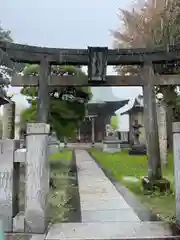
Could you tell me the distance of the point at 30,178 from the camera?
155 inches

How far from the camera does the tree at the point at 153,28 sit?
761 centimetres

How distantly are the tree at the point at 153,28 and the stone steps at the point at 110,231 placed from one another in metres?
4.96

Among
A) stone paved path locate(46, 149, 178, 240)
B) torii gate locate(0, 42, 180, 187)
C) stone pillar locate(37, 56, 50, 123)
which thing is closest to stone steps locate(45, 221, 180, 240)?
stone paved path locate(46, 149, 178, 240)

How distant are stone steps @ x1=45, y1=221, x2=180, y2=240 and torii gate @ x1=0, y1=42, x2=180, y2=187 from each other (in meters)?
3.15

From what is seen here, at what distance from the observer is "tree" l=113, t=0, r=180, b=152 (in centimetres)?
761

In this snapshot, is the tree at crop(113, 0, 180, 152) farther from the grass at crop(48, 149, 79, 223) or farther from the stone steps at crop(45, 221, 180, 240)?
the stone steps at crop(45, 221, 180, 240)

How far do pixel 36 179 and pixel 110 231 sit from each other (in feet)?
3.89

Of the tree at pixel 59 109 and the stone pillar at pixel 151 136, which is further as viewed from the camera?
the tree at pixel 59 109

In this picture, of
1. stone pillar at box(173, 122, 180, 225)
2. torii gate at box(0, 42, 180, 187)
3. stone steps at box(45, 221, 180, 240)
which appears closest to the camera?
stone steps at box(45, 221, 180, 240)

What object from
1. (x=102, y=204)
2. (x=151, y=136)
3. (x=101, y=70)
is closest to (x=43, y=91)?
(x=101, y=70)

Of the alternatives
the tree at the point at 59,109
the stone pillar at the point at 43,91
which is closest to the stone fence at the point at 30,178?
the stone pillar at the point at 43,91

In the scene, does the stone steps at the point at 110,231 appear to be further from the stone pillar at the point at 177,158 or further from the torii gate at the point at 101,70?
the torii gate at the point at 101,70

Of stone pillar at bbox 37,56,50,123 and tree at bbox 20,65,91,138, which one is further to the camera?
tree at bbox 20,65,91,138

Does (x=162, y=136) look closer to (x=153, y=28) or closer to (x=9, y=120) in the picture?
(x=153, y=28)
